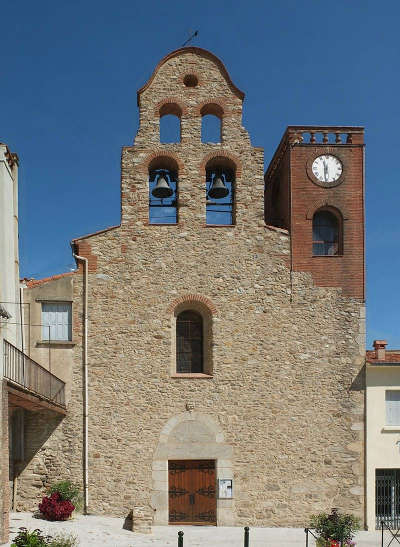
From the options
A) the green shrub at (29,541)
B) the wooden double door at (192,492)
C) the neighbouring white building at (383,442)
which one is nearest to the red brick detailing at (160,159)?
the neighbouring white building at (383,442)

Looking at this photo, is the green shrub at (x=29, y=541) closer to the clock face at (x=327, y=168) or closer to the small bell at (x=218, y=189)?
the small bell at (x=218, y=189)

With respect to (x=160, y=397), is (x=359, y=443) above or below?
below

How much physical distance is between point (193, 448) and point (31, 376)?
18.8ft

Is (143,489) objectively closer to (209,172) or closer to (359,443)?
(359,443)

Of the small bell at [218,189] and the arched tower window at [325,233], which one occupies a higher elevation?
the small bell at [218,189]

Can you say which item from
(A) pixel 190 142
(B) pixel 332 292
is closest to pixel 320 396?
Result: (B) pixel 332 292

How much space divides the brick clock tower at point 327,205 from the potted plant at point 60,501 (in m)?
9.41

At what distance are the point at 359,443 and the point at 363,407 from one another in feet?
3.57

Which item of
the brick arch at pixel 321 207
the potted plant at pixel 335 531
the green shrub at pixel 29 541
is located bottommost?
the potted plant at pixel 335 531

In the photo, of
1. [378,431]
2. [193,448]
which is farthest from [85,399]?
[378,431]

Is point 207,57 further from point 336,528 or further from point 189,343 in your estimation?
point 336,528

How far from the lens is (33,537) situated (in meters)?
12.0

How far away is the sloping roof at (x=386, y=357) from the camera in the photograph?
2000 cm

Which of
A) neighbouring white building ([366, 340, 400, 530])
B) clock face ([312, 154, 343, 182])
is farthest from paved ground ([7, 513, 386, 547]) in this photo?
clock face ([312, 154, 343, 182])
